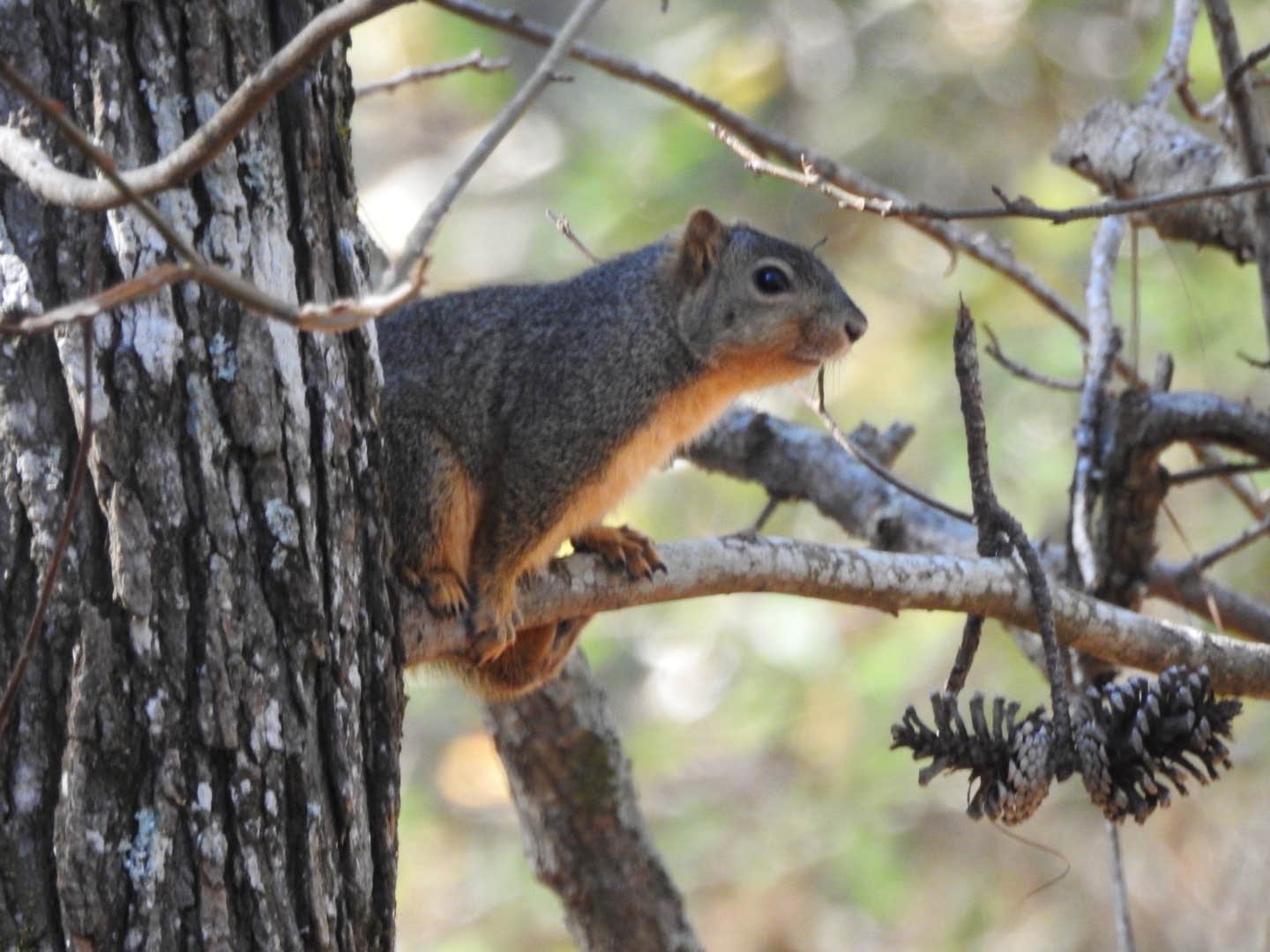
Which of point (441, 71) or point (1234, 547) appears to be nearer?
point (1234, 547)

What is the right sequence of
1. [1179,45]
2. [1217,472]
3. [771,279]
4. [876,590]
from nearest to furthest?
[876,590], [1217,472], [771,279], [1179,45]

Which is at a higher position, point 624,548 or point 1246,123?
point 1246,123

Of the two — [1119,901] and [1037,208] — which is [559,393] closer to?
[1037,208]

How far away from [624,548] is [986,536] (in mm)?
753

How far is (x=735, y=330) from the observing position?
336 centimetres

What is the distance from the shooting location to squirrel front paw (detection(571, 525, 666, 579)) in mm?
2783

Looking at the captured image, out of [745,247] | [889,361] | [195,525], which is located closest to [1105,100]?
[745,247]

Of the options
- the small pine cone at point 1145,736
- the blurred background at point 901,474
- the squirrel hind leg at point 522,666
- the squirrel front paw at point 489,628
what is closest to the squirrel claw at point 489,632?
the squirrel front paw at point 489,628

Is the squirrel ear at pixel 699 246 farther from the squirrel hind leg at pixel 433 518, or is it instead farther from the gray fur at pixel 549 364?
the squirrel hind leg at pixel 433 518

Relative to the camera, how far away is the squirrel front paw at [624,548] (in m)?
2.78

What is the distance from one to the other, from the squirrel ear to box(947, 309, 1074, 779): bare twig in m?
1.19

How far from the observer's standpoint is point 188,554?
1.89m

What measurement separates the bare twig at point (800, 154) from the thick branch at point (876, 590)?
90 cm

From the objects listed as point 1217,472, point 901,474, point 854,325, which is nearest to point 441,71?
point 854,325
